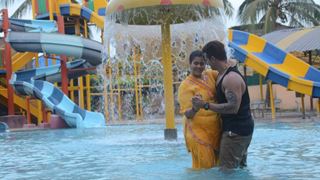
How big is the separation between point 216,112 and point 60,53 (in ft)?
48.2

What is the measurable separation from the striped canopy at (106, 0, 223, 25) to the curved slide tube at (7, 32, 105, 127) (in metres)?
7.96

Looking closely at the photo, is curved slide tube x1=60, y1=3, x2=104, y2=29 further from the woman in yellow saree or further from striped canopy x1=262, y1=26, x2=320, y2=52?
the woman in yellow saree

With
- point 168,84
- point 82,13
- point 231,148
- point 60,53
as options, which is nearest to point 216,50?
point 231,148

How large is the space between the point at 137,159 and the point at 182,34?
4780mm

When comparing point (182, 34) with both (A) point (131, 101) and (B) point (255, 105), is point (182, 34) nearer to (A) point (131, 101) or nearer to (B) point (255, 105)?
(B) point (255, 105)

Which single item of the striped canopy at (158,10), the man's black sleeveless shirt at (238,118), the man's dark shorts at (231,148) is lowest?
the man's dark shorts at (231,148)

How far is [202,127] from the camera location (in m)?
4.71

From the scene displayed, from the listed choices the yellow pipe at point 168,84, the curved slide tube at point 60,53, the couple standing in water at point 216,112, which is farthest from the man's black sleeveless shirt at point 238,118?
the curved slide tube at point 60,53

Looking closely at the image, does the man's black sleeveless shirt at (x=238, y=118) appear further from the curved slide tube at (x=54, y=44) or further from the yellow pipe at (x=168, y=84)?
the curved slide tube at (x=54, y=44)

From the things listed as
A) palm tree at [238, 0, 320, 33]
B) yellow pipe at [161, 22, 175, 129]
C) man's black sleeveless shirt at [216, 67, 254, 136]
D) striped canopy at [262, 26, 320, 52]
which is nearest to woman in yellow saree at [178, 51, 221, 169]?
man's black sleeveless shirt at [216, 67, 254, 136]

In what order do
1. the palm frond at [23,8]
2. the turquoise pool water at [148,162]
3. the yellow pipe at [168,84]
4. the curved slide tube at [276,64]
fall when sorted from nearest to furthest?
1. the turquoise pool water at [148,162]
2. the yellow pipe at [168,84]
3. the curved slide tube at [276,64]
4. the palm frond at [23,8]

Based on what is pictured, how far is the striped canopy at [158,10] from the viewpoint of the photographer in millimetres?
8523

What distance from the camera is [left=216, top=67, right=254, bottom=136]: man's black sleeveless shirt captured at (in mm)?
4605

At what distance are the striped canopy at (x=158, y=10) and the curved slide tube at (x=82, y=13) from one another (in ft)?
35.3
